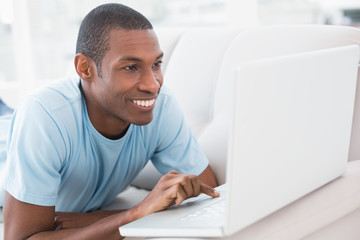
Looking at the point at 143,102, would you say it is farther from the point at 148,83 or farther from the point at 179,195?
the point at 179,195

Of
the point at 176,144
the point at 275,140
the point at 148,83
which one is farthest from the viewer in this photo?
the point at 176,144

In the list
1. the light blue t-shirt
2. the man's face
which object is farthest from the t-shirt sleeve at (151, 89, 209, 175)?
the man's face

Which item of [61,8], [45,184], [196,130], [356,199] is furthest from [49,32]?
[356,199]

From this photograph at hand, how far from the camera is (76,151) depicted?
3.62 ft

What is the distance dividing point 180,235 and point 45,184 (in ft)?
1.35

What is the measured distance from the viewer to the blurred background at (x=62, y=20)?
3.05m

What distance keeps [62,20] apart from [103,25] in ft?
7.83

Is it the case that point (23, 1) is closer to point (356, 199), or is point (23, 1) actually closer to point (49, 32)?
point (49, 32)

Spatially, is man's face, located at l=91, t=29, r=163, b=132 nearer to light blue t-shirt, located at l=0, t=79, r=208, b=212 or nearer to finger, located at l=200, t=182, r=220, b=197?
light blue t-shirt, located at l=0, t=79, r=208, b=212

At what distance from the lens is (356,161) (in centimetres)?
113

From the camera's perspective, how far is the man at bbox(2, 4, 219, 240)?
0.97m

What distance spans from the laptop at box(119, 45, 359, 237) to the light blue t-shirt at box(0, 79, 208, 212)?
309 mm

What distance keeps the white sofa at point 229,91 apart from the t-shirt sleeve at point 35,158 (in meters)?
0.34

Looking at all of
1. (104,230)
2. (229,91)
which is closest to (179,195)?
(104,230)
